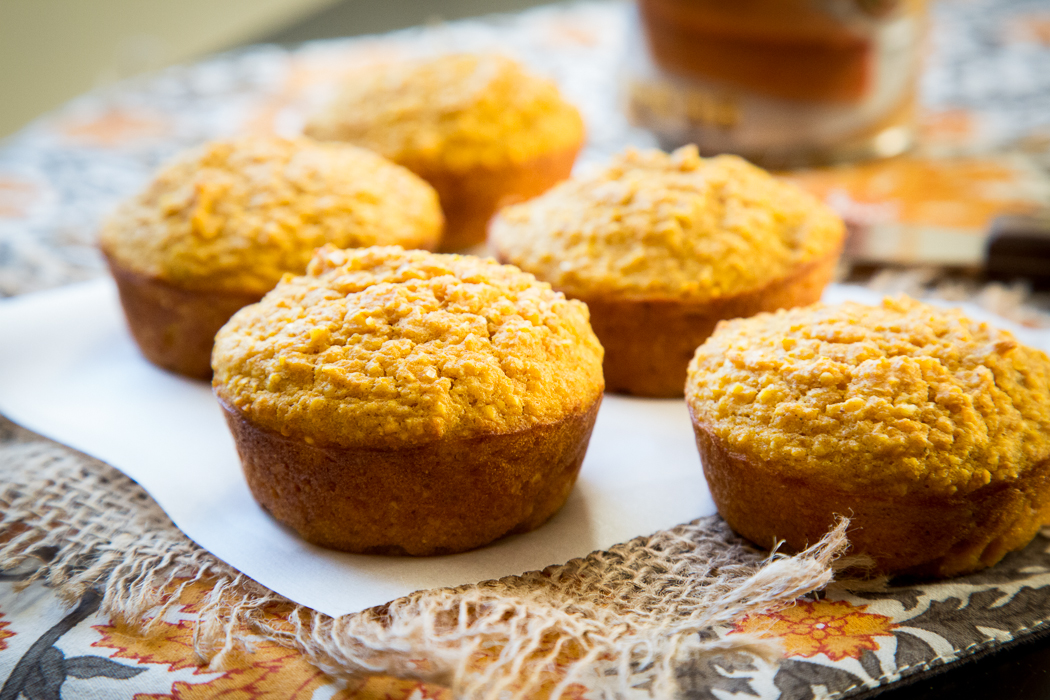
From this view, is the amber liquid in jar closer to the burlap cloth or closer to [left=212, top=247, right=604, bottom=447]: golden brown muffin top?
[left=212, top=247, right=604, bottom=447]: golden brown muffin top

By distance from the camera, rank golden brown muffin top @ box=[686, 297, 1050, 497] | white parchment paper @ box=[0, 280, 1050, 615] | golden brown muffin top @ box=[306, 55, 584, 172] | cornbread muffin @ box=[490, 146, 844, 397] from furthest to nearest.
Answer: golden brown muffin top @ box=[306, 55, 584, 172]
cornbread muffin @ box=[490, 146, 844, 397]
white parchment paper @ box=[0, 280, 1050, 615]
golden brown muffin top @ box=[686, 297, 1050, 497]

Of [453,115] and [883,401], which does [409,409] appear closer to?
[883,401]

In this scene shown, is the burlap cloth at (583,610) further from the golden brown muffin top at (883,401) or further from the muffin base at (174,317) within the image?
the muffin base at (174,317)

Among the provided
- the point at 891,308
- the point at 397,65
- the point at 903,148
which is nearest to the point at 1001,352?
the point at 891,308

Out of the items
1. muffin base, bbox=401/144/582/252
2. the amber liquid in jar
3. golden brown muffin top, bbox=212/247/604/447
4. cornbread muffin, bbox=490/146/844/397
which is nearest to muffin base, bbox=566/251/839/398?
cornbread muffin, bbox=490/146/844/397

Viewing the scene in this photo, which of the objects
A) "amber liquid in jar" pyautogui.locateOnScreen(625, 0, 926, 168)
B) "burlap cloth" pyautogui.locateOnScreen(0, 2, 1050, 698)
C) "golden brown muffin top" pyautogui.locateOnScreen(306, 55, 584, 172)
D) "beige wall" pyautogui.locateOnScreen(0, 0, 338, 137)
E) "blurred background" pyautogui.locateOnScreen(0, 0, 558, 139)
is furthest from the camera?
"beige wall" pyautogui.locateOnScreen(0, 0, 338, 137)
